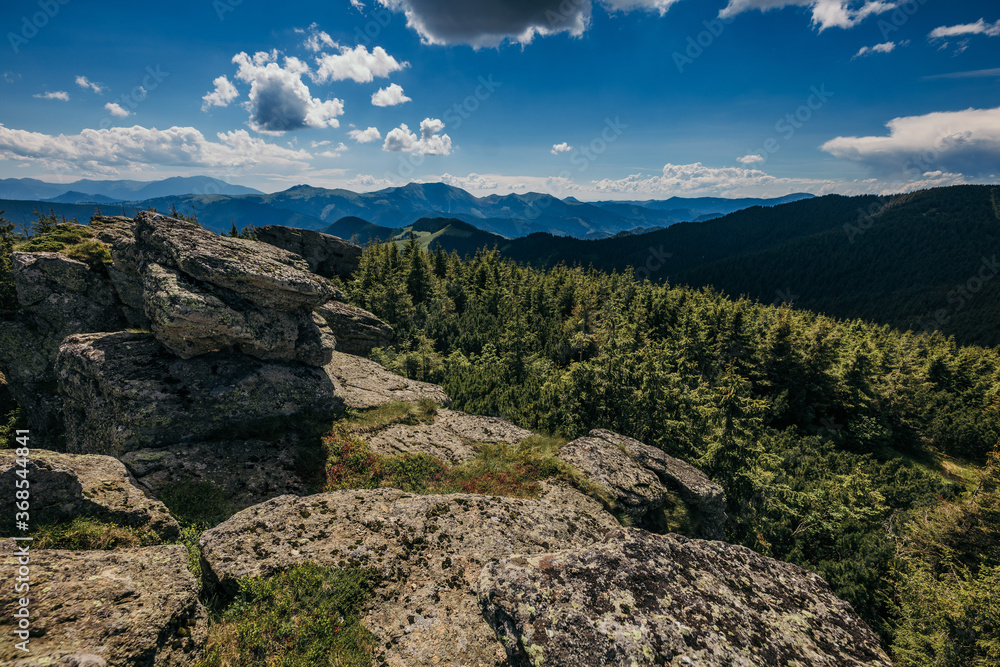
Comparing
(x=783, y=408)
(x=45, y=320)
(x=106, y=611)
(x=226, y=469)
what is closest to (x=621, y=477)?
(x=106, y=611)

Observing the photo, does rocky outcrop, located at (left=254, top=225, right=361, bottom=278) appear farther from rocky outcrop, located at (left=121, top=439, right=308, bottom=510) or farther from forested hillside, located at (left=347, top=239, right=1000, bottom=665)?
rocky outcrop, located at (left=121, top=439, right=308, bottom=510)

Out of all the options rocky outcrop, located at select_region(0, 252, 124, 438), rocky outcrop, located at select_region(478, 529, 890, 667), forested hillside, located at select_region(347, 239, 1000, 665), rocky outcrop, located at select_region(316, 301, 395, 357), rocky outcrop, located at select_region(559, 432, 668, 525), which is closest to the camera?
rocky outcrop, located at select_region(478, 529, 890, 667)

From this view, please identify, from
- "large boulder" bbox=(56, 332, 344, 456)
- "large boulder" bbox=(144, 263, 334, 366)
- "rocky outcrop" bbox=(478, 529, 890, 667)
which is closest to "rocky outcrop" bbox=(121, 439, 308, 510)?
"large boulder" bbox=(56, 332, 344, 456)

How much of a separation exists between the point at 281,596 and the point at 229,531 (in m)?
2.23

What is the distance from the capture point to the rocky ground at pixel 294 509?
5438mm

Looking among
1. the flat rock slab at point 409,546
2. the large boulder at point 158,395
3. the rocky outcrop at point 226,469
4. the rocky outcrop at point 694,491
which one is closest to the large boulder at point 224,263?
the large boulder at point 158,395

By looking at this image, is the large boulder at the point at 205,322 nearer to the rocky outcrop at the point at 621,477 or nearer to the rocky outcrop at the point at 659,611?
the rocky outcrop at the point at 621,477

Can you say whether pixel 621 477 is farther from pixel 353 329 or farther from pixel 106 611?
pixel 353 329

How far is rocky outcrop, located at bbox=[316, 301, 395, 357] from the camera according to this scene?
3061 cm

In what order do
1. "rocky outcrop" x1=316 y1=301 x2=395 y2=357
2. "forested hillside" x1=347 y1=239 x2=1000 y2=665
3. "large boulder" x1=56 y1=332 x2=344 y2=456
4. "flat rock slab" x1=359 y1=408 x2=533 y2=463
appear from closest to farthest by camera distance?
"large boulder" x1=56 y1=332 x2=344 y2=456 → "flat rock slab" x1=359 y1=408 x2=533 y2=463 → "forested hillside" x1=347 y1=239 x2=1000 y2=665 → "rocky outcrop" x1=316 y1=301 x2=395 y2=357

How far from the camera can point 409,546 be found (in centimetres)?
847

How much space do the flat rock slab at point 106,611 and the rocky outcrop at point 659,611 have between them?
4.81 m

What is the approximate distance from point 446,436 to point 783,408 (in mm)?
46846

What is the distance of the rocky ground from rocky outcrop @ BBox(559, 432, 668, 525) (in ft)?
0.25
